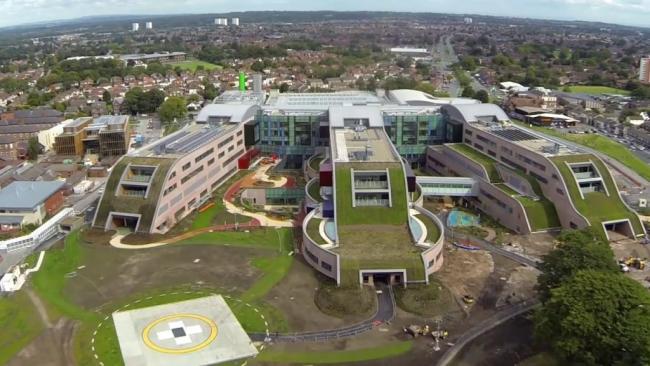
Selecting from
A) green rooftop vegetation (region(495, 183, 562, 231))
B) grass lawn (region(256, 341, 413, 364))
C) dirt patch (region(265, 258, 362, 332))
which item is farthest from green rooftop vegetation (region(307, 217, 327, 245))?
green rooftop vegetation (region(495, 183, 562, 231))

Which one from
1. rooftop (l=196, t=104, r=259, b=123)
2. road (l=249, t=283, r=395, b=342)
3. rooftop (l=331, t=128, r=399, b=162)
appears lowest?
road (l=249, t=283, r=395, b=342)

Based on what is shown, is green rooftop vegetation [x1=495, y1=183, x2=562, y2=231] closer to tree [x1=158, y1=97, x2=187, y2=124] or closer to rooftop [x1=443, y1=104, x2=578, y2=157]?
rooftop [x1=443, y1=104, x2=578, y2=157]

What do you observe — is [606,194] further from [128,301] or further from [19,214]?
[19,214]

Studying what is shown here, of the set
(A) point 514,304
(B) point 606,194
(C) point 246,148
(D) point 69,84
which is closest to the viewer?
(A) point 514,304

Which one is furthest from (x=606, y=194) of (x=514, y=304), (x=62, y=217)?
(x=62, y=217)

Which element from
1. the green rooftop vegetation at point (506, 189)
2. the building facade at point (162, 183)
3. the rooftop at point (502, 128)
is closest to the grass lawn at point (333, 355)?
the building facade at point (162, 183)

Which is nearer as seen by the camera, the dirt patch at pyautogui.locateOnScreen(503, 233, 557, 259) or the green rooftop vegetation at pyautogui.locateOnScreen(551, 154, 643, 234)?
the dirt patch at pyautogui.locateOnScreen(503, 233, 557, 259)
